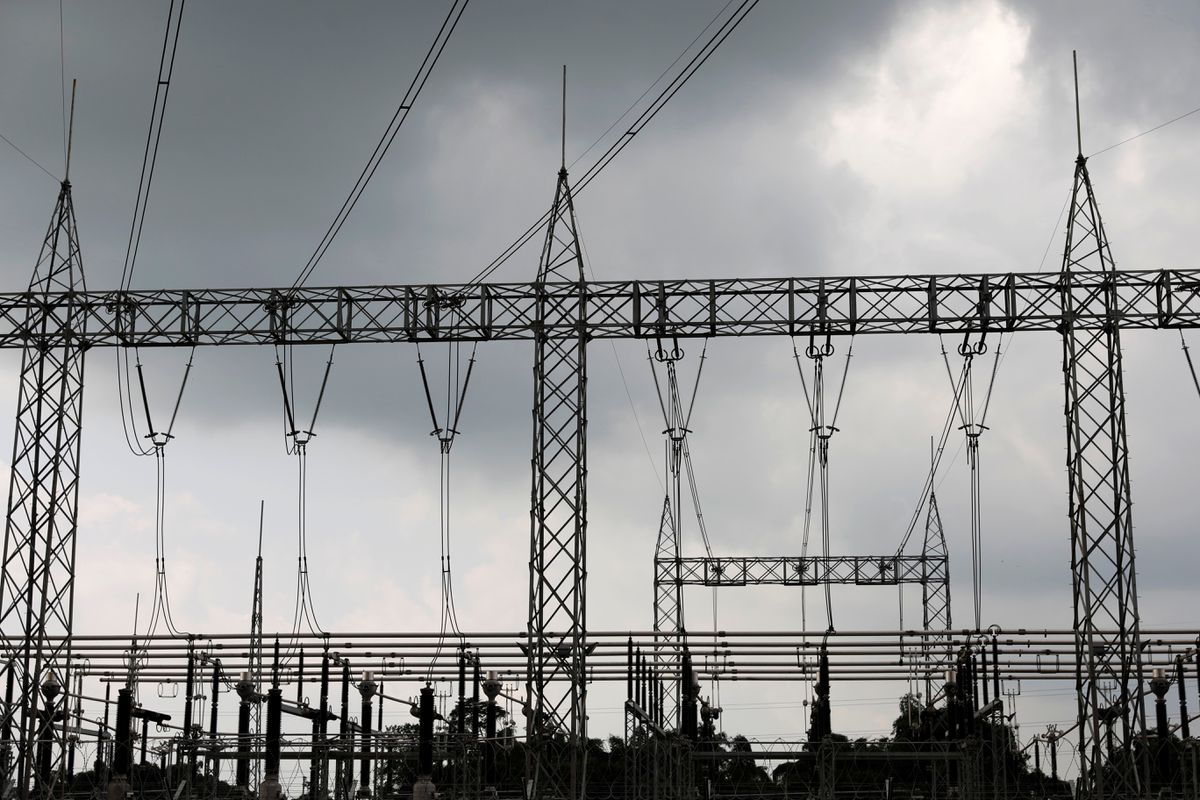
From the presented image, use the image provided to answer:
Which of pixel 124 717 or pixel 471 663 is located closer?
pixel 124 717

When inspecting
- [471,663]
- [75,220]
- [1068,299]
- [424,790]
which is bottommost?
[424,790]

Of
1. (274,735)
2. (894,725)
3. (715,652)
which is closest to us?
(274,735)

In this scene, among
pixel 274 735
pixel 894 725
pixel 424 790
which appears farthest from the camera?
pixel 894 725

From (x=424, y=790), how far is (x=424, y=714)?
1.68m

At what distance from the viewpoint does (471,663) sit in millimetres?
35406

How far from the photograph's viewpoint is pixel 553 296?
84.7 ft

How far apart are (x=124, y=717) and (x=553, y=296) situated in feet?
35.4

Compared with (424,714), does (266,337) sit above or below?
above

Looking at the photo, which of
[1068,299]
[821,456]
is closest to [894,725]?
Result: [821,456]

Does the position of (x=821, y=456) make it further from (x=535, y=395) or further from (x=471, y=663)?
(x=535, y=395)

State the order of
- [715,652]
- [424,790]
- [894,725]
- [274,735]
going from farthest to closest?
1. [894,725]
2. [715,652]
3. [274,735]
4. [424,790]

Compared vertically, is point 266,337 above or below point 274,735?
above

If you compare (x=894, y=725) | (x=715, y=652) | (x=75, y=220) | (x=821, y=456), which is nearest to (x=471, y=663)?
(x=715, y=652)

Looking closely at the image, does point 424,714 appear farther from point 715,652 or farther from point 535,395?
point 715,652
